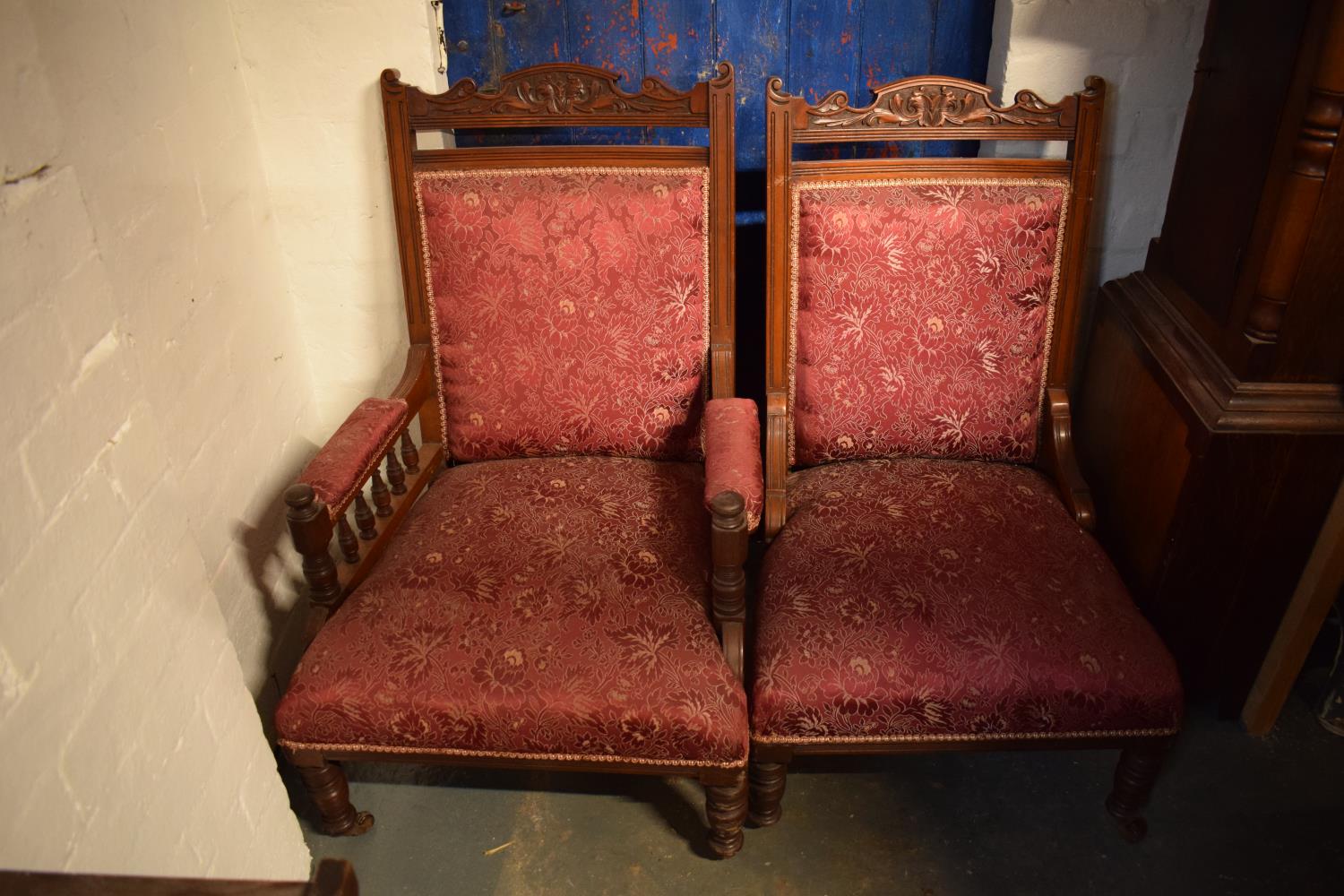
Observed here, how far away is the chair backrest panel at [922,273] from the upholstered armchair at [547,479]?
0.13 m

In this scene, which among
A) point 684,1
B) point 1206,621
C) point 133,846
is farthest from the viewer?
point 684,1

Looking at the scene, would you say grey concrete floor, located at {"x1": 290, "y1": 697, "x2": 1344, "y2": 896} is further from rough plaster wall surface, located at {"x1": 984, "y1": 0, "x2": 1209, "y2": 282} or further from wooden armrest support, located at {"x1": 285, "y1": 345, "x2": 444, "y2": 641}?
rough plaster wall surface, located at {"x1": 984, "y1": 0, "x2": 1209, "y2": 282}

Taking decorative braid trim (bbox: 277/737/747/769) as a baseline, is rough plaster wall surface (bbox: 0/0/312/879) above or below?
above

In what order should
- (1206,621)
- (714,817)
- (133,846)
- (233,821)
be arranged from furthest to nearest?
(1206,621) → (714,817) → (233,821) → (133,846)

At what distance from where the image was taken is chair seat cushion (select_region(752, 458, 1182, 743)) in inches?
56.1

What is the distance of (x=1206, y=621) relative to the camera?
1711 mm

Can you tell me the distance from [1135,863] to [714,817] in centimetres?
70

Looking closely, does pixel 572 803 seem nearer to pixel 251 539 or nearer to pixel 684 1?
pixel 251 539

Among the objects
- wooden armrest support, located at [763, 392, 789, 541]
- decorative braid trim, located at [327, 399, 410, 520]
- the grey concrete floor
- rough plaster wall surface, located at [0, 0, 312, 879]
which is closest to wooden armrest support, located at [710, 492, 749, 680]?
wooden armrest support, located at [763, 392, 789, 541]

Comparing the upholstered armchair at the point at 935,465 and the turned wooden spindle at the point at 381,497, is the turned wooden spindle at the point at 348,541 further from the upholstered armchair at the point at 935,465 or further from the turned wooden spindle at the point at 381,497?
the upholstered armchair at the point at 935,465

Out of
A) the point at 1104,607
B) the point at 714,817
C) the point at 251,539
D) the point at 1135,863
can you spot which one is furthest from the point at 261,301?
the point at 1135,863

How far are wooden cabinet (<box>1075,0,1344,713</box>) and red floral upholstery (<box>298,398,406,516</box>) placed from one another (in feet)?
4.23

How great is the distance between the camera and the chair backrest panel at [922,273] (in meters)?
1.68

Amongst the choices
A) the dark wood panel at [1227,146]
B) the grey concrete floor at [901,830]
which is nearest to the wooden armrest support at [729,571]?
the grey concrete floor at [901,830]
